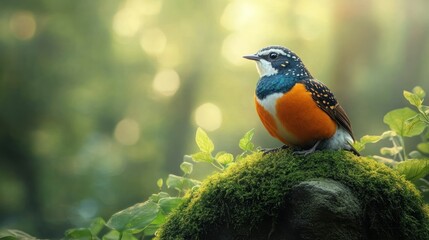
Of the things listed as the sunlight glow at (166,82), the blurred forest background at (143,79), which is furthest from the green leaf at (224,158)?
the sunlight glow at (166,82)

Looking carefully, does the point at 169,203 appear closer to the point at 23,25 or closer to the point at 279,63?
the point at 279,63

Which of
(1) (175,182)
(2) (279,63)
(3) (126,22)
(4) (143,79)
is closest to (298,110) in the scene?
(2) (279,63)

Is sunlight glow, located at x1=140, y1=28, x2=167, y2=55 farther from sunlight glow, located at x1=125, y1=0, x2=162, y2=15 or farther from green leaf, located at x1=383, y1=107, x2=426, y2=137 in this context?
green leaf, located at x1=383, y1=107, x2=426, y2=137

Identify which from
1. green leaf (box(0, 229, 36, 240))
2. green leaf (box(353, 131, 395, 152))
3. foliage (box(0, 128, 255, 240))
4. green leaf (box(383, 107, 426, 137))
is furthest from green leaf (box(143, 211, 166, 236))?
green leaf (box(383, 107, 426, 137))

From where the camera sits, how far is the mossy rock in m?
2.16

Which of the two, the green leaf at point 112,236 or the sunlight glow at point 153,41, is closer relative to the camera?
the green leaf at point 112,236

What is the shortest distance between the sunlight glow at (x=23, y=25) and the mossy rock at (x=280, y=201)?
10.0 m

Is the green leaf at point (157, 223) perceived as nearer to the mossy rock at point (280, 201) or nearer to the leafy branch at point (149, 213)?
the leafy branch at point (149, 213)

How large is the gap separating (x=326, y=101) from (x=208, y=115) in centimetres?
1099

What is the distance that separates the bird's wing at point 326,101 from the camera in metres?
2.65

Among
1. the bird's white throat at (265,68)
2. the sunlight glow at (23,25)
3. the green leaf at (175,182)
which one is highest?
the sunlight glow at (23,25)

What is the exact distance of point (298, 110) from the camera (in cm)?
257

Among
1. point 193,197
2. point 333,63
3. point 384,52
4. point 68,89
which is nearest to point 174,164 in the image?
point 68,89

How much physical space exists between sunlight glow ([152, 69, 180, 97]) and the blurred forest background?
0.09 feet
